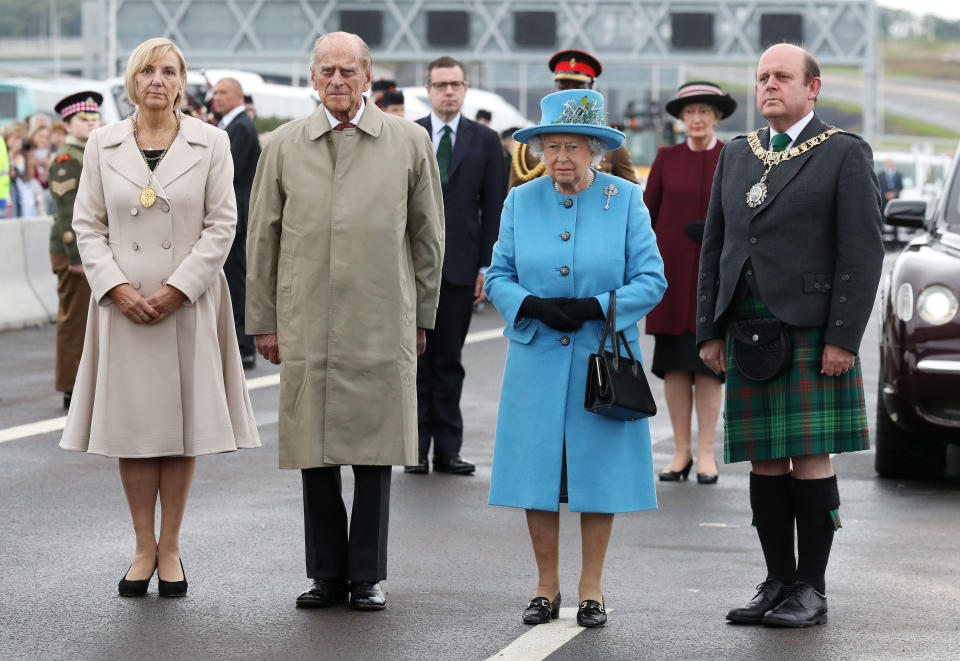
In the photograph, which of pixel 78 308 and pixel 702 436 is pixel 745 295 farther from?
pixel 78 308

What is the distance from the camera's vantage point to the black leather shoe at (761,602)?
20.7 feet

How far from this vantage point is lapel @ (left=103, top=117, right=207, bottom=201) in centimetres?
679

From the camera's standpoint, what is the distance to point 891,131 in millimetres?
101500

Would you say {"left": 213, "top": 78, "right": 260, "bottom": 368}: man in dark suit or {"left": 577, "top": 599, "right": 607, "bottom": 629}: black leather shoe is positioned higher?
{"left": 213, "top": 78, "right": 260, "bottom": 368}: man in dark suit

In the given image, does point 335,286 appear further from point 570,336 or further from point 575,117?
point 575,117

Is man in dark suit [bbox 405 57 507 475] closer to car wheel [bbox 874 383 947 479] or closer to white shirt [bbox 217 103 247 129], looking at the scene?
car wheel [bbox 874 383 947 479]

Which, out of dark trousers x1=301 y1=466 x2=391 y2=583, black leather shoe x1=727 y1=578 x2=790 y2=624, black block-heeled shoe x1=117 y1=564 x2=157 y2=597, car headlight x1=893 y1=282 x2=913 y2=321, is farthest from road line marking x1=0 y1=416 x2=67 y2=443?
black leather shoe x1=727 y1=578 x2=790 y2=624

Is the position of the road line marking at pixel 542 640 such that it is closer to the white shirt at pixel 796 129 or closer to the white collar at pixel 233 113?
the white shirt at pixel 796 129

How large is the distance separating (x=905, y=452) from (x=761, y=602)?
11.1 ft

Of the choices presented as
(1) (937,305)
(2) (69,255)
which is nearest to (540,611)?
(1) (937,305)

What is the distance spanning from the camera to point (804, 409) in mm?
6312

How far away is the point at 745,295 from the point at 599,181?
661mm

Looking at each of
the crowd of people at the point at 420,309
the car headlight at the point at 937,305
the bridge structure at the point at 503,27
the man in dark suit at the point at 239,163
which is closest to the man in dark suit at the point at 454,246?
the car headlight at the point at 937,305

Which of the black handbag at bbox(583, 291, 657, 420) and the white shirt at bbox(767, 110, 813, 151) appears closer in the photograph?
the black handbag at bbox(583, 291, 657, 420)
